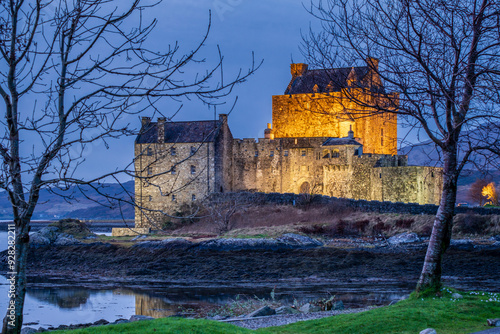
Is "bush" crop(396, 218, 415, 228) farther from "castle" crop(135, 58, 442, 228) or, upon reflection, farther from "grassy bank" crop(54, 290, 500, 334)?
"grassy bank" crop(54, 290, 500, 334)

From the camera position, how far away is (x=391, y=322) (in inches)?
450

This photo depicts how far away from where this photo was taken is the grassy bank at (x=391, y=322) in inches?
392

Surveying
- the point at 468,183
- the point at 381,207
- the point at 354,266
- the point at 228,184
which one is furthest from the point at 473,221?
the point at 468,183

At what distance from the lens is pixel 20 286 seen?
29.2 ft

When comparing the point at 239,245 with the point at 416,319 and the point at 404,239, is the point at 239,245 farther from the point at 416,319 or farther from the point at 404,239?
the point at 416,319

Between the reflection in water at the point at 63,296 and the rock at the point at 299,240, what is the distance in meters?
14.1

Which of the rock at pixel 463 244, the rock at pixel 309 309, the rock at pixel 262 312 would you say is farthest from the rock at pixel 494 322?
the rock at pixel 463 244

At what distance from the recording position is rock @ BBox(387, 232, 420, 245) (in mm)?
35688

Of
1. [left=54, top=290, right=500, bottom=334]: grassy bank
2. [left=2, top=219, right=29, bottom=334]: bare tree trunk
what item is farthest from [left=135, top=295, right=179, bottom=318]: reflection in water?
[left=2, top=219, right=29, bottom=334]: bare tree trunk

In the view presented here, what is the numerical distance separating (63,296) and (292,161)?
34.5m

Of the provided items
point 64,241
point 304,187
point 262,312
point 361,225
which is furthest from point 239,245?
point 304,187

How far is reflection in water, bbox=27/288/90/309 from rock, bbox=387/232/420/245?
737 inches

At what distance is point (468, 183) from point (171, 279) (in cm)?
12320

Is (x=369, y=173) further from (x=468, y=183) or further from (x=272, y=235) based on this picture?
(x=468, y=183)
